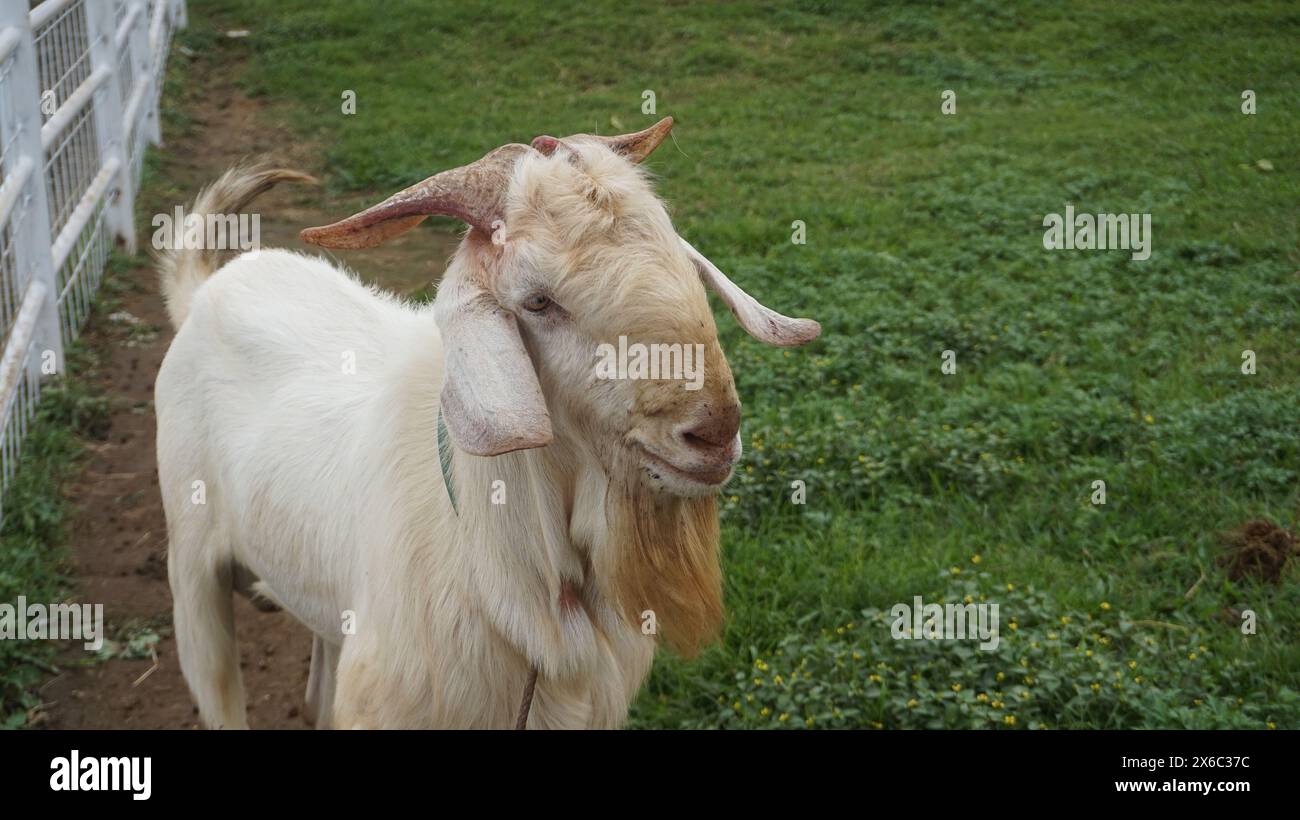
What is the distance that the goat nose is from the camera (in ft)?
8.20

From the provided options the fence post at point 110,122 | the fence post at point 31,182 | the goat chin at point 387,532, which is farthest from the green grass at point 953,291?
the fence post at point 31,182

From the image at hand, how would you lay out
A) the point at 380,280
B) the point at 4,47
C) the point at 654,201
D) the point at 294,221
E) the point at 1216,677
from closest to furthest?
the point at 654,201
the point at 1216,677
the point at 4,47
the point at 380,280
the point at 294,221

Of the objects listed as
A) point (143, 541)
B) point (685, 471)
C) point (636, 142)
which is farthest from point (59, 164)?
point (685, 471)

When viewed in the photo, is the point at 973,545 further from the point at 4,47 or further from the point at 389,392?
the point at 4,47

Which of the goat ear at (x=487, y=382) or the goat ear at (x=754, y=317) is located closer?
the goat ear at (x=487, y=382)

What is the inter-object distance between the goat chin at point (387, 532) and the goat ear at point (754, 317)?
1.52ft

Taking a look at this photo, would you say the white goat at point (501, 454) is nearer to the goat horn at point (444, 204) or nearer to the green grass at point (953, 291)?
the goat horn at point (444, 204)

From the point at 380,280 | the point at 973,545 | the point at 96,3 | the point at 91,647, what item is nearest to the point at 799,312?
the point at 973,545

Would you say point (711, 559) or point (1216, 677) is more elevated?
point (711, 559)

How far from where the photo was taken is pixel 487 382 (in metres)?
2.51

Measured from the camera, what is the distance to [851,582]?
4.63m

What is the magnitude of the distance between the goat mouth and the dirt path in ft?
8.17

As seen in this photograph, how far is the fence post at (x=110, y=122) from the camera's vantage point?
8.41 metres
